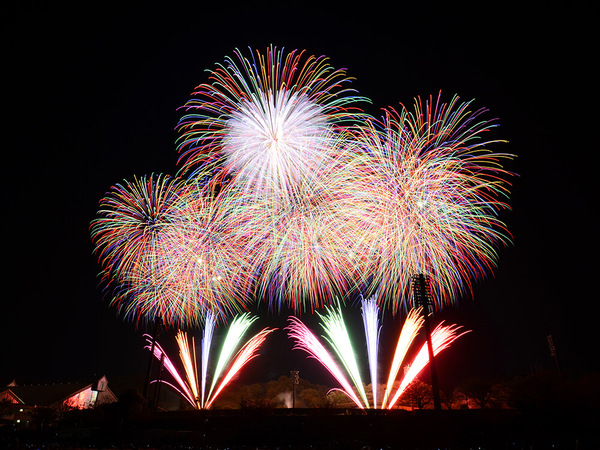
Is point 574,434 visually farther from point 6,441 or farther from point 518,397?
point 6,441

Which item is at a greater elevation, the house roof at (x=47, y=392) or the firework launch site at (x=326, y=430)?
the house roof at (x=47, y=392)

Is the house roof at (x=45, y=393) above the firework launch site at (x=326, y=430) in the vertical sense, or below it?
above

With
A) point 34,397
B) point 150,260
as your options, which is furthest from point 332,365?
point 34,397

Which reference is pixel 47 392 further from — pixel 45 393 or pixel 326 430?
pixel 326 430

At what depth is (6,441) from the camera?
27.3 metres

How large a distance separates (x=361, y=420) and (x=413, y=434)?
4034mm

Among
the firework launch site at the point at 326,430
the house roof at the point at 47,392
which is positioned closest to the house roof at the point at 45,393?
the house roof at the point at 47,392

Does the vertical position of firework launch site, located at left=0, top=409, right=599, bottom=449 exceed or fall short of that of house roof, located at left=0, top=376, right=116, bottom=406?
it falls short

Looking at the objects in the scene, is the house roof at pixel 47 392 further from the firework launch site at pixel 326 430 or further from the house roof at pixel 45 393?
the firework launch site at pixel 326 430

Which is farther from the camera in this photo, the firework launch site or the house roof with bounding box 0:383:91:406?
the house roof with bounding box 0:383:91:406

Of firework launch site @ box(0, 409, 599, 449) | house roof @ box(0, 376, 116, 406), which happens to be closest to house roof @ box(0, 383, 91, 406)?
house roof @ box(0, 376, 116, 406)

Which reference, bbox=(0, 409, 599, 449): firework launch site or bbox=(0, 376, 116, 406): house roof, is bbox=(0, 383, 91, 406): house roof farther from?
bbox=(0, 409, 599, 449): firework launch site

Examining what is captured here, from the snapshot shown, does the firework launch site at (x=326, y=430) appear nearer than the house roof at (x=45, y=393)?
Yes

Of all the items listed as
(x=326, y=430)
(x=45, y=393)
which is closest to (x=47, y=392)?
(x=45, y=393)
